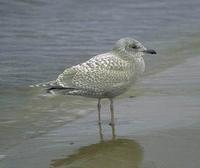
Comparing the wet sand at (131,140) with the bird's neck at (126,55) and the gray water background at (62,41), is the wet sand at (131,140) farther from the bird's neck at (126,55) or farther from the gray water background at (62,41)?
the bird's neck at (126,55)

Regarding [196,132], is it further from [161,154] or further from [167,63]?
[167,63]

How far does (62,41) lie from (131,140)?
6595mm

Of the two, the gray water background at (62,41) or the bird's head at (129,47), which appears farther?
the gray water background at (62,41)

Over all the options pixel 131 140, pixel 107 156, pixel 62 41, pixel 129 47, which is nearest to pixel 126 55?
pixel 129 47

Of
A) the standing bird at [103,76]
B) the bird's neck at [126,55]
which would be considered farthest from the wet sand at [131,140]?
the bird's neck at [126,55]

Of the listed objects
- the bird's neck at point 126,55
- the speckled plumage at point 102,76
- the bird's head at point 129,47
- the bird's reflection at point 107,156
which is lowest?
the bird's reflection at point 107,156

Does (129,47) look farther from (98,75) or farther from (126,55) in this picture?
(98,75)

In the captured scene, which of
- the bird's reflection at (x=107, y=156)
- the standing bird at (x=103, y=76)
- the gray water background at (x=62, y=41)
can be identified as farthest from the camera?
the gray water background at (x=62, y=41)

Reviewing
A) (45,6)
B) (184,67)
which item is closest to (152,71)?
(184,67)

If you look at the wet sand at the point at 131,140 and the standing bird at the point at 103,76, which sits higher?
the standing bird at the point at 103,76

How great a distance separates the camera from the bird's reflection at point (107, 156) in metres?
6.96

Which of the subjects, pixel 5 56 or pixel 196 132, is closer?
pixel 196 132

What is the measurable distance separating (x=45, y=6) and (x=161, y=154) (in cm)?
1129

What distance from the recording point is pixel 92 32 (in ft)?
48.4
